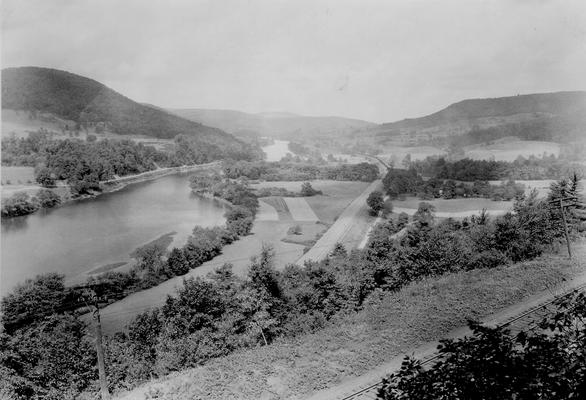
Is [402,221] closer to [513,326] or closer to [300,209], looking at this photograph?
[300,209]

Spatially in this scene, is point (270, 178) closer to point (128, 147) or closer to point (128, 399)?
point (128, 147)

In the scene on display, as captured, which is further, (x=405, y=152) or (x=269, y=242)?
(x=405, y=152)

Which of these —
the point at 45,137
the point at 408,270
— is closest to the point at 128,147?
the point at 45,137

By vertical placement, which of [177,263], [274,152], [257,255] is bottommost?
[257,255]

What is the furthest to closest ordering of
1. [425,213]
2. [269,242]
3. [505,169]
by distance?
[505,169] → [425,213] → [269,242]

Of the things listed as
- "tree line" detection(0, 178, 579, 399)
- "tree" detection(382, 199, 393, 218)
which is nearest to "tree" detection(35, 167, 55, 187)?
"tree line" detection(0, 178, 579, 399)

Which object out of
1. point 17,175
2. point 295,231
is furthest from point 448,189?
point 17,175

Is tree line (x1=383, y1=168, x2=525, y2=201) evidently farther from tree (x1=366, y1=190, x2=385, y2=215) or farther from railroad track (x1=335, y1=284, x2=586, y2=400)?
railroad track (x1=335, y1=284, x2=586, y2=400)
